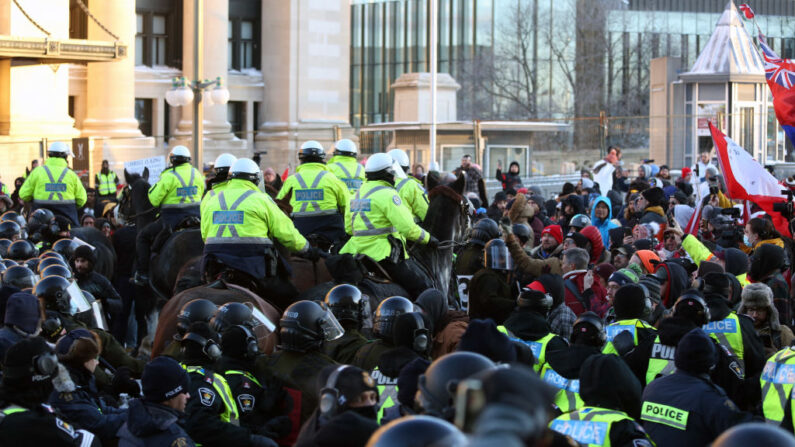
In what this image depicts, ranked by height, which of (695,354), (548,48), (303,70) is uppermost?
(548,48)

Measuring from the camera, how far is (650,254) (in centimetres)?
1016

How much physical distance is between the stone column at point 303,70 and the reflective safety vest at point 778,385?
110ft

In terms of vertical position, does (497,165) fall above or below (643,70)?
below

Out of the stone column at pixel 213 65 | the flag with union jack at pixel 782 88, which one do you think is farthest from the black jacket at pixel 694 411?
the stone column at pixel 213 65

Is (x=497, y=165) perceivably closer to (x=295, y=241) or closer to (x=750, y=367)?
(x=295, y=241)

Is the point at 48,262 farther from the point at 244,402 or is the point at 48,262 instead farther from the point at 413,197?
the point at 244,402

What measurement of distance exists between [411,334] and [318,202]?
5.50 metres

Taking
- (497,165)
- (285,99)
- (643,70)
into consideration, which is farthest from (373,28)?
(497,165)

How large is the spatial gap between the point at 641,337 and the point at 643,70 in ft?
191

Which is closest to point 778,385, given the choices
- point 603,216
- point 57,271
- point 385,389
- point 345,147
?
point 385,389

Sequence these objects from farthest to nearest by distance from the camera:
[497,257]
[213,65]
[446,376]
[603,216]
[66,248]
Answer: [213,65] → [603,216] → [66,248] → [497,257] → [446,376]

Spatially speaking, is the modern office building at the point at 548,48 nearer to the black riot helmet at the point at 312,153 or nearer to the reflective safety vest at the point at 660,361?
the black riot helmet at the point at 312,153

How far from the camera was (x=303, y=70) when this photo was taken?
131ft

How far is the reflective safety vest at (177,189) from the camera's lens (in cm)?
1312
